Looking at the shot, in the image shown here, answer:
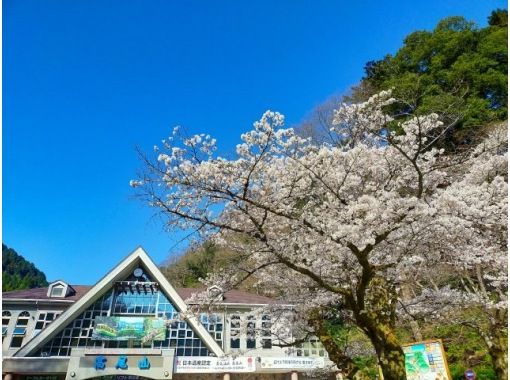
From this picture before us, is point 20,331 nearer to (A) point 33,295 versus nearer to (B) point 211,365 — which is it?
(A) point 33,295

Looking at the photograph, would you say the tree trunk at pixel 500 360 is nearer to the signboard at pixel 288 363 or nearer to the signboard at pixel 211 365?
the signboard at pixel 288 363

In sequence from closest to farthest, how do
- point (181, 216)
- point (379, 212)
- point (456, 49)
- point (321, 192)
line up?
point (379, 212) < point (181, 216) < point (321, 192) < point (456, 49)

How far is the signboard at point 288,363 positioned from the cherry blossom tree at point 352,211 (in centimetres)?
903

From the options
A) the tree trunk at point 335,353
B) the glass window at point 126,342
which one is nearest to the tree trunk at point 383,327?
the tree trunk at point 335,353

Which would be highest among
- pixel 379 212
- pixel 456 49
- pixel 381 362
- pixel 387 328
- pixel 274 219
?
pixel 456 49

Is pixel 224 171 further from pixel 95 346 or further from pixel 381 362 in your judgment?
pixel 95 346

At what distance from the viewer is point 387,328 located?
19.7 ft

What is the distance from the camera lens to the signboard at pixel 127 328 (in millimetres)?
15945

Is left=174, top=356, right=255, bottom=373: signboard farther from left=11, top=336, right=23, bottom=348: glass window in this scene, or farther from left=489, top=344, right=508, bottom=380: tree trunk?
left=489, top=344, right=508, bottom=380: tree trunk

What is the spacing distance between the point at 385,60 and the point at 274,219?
19541 millimetres

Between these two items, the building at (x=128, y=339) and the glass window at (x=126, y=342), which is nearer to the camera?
the building at (x=128, y=339)

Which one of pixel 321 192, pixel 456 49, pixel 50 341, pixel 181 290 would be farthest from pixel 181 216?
pixel 456 49

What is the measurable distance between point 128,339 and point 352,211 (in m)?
14.1

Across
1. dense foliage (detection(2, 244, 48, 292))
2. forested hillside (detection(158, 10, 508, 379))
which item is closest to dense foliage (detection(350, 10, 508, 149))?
forested hillside (detection(158, 10, 508, 379))
